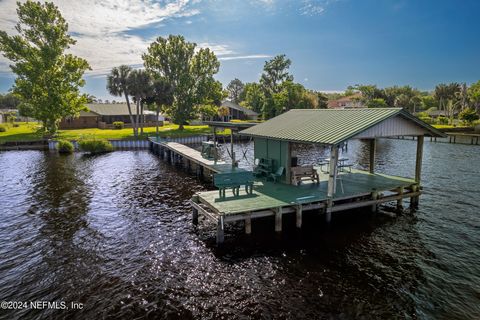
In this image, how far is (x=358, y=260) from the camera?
13.1 metres

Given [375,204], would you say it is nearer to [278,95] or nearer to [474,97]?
[278,95]

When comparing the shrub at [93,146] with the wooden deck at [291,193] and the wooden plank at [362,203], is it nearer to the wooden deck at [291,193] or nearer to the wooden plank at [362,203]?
the wooden deck at [291,193]

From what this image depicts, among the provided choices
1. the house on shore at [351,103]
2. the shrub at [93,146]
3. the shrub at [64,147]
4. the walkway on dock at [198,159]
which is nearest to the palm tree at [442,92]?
the house on shore at [351,103]

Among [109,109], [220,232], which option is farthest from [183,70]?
[220,232]

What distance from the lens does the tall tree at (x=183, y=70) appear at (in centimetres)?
6194

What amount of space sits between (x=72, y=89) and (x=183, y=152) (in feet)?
110

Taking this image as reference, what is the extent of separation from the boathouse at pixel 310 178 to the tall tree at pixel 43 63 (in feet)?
151

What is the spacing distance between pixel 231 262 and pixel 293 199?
4.94m

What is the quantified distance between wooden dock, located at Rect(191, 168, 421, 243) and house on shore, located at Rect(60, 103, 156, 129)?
59131mm

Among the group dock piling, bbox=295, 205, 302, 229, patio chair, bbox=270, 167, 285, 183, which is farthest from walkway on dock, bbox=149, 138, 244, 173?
dock piling, bbox=295, 205, 302, 229

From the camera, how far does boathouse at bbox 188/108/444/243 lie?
15.4 meters

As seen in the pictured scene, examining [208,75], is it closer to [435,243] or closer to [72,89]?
[72,89]

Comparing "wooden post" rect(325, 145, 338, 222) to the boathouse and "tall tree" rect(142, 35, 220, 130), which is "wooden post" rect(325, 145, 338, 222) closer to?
the boathouse

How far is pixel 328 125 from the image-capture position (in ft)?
A: 58.5
